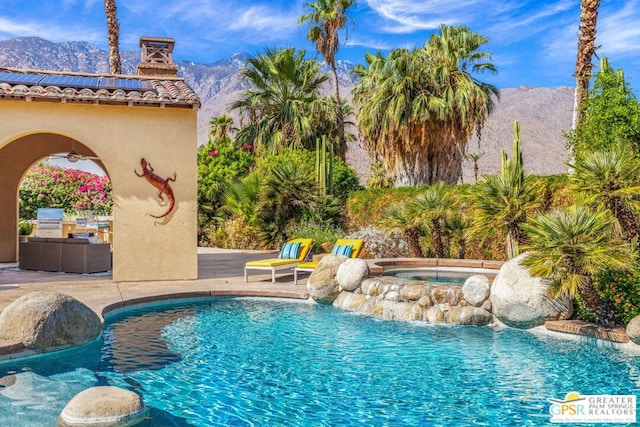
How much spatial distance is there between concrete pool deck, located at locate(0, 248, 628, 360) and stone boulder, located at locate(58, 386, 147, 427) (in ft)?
12.7

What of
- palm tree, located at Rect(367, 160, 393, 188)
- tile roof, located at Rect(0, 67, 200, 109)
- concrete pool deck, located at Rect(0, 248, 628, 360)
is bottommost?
concrete pool deck, located at Rect(0, 248, 628, 360)

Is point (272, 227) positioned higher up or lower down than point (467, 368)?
higher up

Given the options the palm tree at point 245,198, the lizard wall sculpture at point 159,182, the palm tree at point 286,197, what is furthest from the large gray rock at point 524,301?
the palm tree at point 245,198

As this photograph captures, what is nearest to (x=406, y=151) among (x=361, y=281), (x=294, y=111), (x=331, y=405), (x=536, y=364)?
(x=294, y=111)

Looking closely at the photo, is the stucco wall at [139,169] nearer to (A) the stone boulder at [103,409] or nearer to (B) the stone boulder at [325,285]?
(B) the stone boulder at [325,285]

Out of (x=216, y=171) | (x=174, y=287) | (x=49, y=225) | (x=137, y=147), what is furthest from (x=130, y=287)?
(x=216, y=171)

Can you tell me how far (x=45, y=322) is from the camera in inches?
284

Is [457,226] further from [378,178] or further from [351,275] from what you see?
[378,178]

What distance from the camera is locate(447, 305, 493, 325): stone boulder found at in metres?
9.38

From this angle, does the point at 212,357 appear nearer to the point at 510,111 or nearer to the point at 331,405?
the point at 331,405

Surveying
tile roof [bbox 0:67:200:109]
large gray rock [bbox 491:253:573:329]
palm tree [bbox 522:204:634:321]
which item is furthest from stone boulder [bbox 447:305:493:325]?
tile roof [bbox 0:67:200:109]

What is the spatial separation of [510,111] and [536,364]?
110086 millimetres

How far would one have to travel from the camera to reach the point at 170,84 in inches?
567

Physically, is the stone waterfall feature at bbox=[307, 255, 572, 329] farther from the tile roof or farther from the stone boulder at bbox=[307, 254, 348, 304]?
the tile roof
